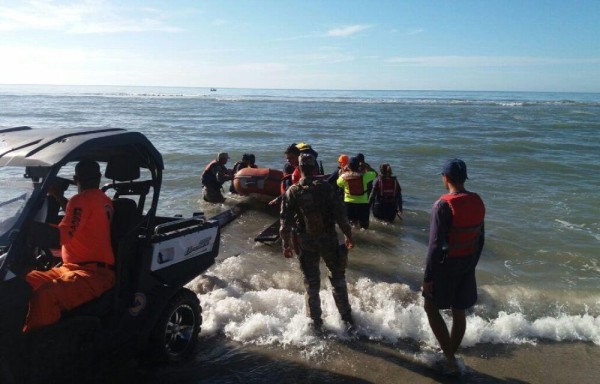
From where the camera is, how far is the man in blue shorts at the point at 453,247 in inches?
157

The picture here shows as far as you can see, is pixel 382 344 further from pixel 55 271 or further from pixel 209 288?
pixel 55 271

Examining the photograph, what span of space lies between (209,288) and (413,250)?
160 inches

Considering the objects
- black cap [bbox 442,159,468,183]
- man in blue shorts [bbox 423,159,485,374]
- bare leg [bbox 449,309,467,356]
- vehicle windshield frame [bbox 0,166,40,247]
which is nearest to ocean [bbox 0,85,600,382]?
bare leg [bbox 449,309,467,356]

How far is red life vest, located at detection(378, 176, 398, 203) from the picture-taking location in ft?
33.2

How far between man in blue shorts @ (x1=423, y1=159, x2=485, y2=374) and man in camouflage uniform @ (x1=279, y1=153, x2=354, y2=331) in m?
1.08

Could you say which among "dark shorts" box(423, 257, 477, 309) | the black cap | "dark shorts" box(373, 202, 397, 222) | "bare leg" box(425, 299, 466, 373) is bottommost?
"dark shorts" box(373, 202, 397, 222)

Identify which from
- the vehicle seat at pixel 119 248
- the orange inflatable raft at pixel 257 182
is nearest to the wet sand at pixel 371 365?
the vehicle seat at pixel 119 248

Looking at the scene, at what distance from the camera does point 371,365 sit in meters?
4.53

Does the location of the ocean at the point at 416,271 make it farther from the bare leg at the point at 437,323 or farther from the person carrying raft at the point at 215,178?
the bare leg at the point at 437,323

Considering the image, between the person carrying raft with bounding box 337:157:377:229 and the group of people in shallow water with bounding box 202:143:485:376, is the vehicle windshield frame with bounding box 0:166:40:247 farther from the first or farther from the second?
the person carrying raft with bounding box 337:157:377:229

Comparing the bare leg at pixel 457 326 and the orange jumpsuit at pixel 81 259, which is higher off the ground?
the orange jumpsuit at pixel 81 259

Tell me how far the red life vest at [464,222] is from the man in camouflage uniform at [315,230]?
3.91 ft

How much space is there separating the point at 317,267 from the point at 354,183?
441 cm

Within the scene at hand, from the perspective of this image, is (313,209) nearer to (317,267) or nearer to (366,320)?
(317,267)
